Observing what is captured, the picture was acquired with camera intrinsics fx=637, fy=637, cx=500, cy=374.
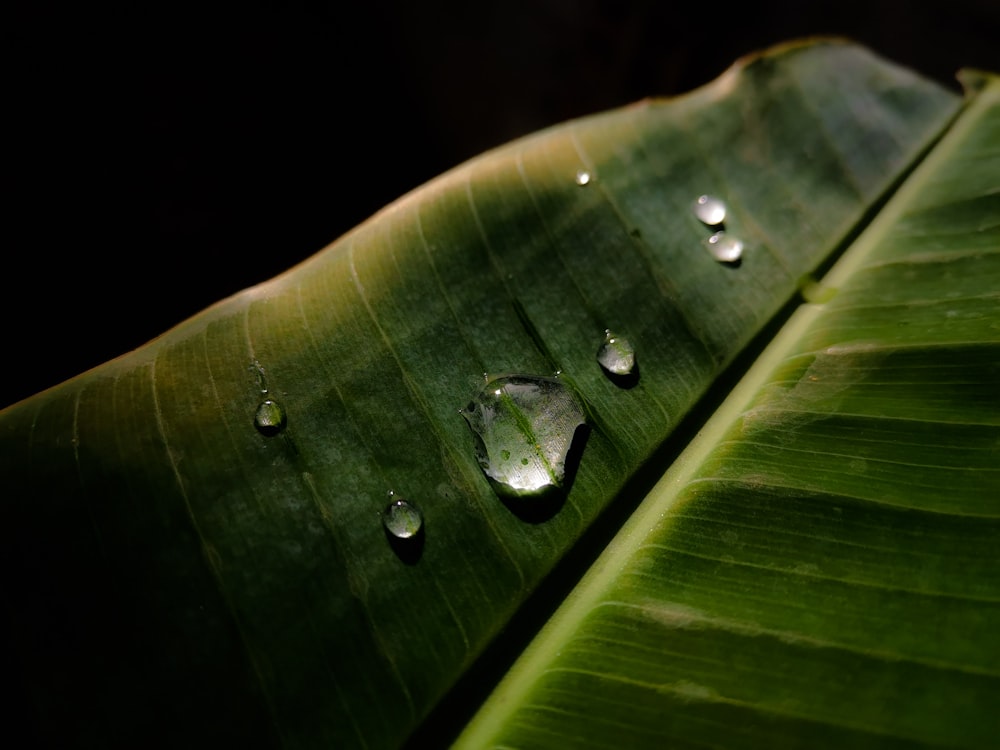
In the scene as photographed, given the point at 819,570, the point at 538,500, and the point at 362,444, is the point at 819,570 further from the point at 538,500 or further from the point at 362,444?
the point at 362,444

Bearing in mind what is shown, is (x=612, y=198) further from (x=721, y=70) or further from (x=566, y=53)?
(x=721, y=70)

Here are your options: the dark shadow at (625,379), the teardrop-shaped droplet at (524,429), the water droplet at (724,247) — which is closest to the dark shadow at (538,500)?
the teardrop-shaped droplet at (524,429)

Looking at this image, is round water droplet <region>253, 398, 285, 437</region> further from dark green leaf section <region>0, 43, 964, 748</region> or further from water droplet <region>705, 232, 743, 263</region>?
water droplet <region>705, 232, 743, 263</region>

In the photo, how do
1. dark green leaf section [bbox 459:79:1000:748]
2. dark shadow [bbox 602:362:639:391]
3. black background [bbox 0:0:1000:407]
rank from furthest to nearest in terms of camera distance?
1. black background [bbox 0:0:1000:407]
2. dark shadow [bbox 602:362:639:391]
3. dark green leaf section [bbox 459:79:1000:748]

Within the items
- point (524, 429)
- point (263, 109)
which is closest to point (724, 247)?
point (524, 429)

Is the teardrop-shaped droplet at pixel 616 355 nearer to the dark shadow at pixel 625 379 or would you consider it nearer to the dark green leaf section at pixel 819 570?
the dark shadow at pixel 625 379

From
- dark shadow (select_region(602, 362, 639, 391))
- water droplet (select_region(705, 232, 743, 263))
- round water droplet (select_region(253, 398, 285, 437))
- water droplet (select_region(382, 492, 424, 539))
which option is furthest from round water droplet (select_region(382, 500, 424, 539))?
water droplet (select_region(705, 232, 743, 263))

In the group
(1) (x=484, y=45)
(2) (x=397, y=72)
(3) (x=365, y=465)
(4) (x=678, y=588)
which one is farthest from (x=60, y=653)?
(1) (x=484, y=45)
